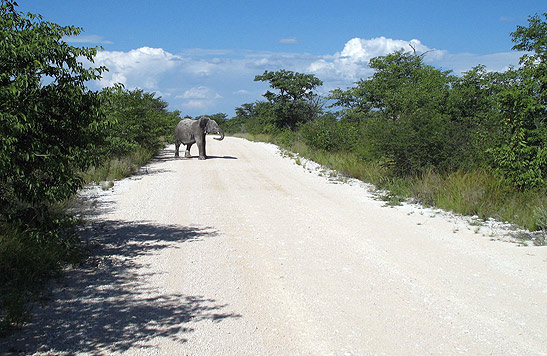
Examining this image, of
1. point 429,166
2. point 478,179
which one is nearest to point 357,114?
point 429,166

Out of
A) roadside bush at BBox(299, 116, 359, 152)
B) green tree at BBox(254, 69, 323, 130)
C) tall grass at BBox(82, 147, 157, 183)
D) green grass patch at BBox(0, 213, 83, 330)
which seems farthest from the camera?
green tree at BBox(254, 69, 323, 130)

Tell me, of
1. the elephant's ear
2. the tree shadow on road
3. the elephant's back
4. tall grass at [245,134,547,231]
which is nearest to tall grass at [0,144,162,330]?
the tree shadow on road

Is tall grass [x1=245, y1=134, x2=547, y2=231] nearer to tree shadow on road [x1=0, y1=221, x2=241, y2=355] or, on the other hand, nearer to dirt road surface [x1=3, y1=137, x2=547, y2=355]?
dirt road surface [x1=3, y1=137, x2=547, y2=355]

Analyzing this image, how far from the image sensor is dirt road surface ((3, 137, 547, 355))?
4121 millimetres

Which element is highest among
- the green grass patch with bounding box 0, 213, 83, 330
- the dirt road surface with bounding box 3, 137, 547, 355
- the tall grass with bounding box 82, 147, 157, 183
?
the tall grass with bounding box 82, 147, 157, 183

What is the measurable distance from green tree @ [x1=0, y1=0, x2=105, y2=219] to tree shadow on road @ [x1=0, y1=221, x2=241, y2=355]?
1.11 meters

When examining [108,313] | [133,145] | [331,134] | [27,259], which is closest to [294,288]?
[108,313]

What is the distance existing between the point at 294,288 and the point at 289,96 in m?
41.1

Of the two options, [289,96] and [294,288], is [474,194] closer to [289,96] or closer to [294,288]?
[294,288]

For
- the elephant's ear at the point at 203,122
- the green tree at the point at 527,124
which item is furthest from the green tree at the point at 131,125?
the green tree at the point at 527,124

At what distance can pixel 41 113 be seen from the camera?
5688mm

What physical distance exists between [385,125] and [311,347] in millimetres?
10383

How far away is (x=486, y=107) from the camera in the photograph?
587 inches

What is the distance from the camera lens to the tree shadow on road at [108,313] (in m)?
4.07
